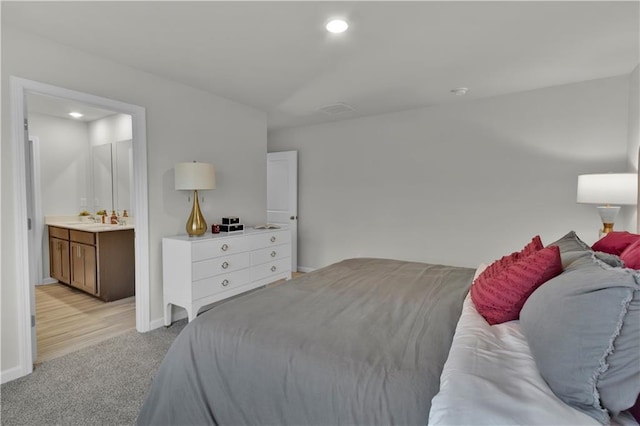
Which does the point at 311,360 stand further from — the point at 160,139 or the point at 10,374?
the point at 160,139

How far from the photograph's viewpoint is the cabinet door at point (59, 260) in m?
4.18

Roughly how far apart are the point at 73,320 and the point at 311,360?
3183 millimetres

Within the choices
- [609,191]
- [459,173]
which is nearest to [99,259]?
[459,173]

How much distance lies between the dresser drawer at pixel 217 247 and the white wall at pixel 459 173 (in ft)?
6.15

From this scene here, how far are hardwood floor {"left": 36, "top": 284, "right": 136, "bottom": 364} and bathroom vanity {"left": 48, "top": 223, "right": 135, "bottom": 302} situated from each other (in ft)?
0.44

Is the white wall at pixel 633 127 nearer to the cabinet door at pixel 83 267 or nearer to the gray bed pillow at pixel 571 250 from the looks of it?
the gray bed pillow at pixel 571 250

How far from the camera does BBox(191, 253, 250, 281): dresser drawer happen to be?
113 inches

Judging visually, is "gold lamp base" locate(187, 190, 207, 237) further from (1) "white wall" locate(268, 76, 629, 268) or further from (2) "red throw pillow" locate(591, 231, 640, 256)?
(2) "red throw pillow" locate(591, 231, 640, 256)

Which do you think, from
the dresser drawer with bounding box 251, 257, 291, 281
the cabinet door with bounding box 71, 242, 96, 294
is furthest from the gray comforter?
the cabinet door with bounding box 71, 242, 96, 294

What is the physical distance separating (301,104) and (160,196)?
75.4 inches

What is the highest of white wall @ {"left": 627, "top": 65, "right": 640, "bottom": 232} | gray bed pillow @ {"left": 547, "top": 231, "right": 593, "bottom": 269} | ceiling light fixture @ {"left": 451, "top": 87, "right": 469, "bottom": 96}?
ceiling light fixture @ {"left": 451, "top": 87, "right": 469, "bottom": 96}

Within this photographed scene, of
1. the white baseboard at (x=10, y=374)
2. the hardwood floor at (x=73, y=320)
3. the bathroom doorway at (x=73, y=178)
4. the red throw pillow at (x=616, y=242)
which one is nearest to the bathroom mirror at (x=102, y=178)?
the bathroom doorway at (x=73, y=178)

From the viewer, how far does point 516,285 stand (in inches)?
49.5

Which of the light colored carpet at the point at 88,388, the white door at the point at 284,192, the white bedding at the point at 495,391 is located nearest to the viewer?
the white bedding at the point at 495,391
